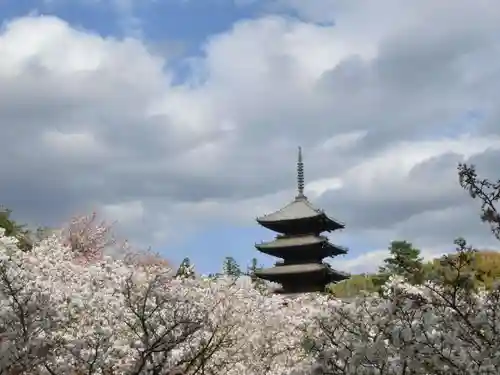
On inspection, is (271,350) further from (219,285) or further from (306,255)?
(306,255)

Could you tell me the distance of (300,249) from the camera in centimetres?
3659

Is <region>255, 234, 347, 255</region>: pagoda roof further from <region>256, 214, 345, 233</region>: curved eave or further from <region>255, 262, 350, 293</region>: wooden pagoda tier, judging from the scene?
<region>255, 262, 350, 293</region>: wooden pagoda tier

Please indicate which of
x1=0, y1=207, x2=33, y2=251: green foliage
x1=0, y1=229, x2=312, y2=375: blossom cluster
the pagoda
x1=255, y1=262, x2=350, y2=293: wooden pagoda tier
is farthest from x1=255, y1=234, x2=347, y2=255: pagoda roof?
x1=0, y1=229, x2=312, y2=375: blossom cluster

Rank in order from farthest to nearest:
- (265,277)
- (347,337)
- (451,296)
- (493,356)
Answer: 1. (265,277)
2. (347,337)
3. (451,296)
4. (493,356)

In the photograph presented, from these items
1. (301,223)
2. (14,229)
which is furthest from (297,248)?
(14,229)

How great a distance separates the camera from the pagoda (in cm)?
3616

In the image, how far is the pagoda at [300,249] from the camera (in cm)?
3616

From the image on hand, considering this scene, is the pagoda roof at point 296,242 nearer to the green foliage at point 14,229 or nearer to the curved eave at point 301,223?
the curved eave at point 301,223

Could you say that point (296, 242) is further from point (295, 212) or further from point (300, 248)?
point (295, 212)

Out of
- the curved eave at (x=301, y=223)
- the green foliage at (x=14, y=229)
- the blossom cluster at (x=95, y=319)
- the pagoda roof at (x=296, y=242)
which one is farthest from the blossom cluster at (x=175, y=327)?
the curved eave at (x=301, y=223)

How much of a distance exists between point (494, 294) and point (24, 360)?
538cm

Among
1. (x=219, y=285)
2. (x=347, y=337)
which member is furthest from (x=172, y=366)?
(x=219, y=285)

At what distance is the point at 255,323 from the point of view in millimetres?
18484

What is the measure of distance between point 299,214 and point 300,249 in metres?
1.62
